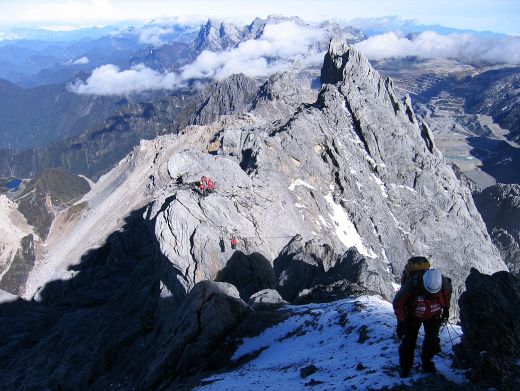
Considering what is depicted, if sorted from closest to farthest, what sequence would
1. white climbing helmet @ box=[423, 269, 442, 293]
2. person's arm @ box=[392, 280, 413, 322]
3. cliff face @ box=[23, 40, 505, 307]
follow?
white climbing helmet @ box=[423, 269, 442, 293] < person's arm @ box=[392, 280, 413, 322] < cliff face @ box=[23, 40, 505, 307]

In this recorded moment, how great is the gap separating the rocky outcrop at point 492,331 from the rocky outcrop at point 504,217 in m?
96.8

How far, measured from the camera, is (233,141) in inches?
3113

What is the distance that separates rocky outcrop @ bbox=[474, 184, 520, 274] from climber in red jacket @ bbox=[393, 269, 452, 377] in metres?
98.2

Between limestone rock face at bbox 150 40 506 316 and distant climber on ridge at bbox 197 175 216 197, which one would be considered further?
distant climber on ridge at bbox 197 175 216 197

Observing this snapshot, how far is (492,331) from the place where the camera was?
46.2ft

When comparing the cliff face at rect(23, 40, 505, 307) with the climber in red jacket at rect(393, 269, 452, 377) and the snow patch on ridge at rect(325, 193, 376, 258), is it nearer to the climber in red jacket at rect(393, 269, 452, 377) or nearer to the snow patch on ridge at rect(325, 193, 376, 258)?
the snow patch on ridge at rect(325, 193, 376, 258)

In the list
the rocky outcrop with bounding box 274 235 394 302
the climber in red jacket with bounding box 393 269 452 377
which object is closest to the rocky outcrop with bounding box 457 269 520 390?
the climber in red jacket with bounding box 393 269 452 377

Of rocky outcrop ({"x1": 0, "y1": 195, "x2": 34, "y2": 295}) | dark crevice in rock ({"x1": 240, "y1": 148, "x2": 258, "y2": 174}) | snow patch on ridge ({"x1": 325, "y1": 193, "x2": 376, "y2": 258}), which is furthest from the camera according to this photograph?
rocky outcrop ({"x1": 0, "y1": 195, "x2": 34, "y2": 295})

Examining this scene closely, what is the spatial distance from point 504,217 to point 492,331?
408ft

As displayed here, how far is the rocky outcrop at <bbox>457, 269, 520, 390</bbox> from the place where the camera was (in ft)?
43.5

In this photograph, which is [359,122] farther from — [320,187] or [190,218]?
[190,218]

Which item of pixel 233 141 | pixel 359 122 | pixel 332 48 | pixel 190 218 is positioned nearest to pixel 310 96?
pixel 332 48

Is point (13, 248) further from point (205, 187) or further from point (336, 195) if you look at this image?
point (205, 187)

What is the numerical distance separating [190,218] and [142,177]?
62.0 metres
